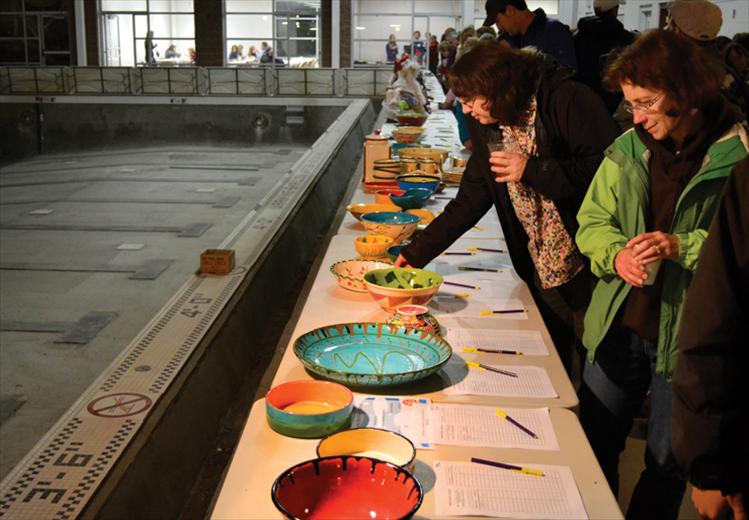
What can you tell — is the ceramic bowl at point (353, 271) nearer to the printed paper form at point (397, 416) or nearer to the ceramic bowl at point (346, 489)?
the printed paper form at point (397, 416)

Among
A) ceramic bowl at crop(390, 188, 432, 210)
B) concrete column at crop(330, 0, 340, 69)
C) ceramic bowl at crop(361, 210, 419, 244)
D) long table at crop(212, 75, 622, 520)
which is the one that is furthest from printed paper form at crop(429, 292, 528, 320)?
concrete column at crop(330, 0, 340, 69)

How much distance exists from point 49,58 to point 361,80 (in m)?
10.1

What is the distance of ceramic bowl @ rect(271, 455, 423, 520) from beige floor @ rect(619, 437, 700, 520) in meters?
1.68

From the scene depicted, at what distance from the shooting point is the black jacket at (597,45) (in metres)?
5.29

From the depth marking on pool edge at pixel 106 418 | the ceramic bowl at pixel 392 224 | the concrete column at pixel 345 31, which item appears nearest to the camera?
the depth marking on pool edge at pixel 106 418

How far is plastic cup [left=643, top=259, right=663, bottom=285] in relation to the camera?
2066 mm

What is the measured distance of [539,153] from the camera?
107 inches

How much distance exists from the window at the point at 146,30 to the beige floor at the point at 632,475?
68.1ft

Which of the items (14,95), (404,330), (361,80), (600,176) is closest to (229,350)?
(404,330)

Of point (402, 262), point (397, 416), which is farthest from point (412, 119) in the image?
point (397, 416)

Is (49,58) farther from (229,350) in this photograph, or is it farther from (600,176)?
(600,176)

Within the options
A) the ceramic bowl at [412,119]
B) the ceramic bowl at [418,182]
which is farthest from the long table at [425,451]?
the ceramic bowl at [412,119]

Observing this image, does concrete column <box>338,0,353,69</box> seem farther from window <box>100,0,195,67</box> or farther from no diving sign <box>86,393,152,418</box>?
no diving sign <box>86,393,152,418</box>

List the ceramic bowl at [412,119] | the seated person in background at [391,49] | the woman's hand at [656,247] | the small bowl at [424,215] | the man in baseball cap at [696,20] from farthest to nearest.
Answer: the seated person in background at [391,49] < the ceramic bowl at [412,119] < the small bowl at [424,215] < the man in baseball cap at [696,20] < the woman's hand at [656,247]
